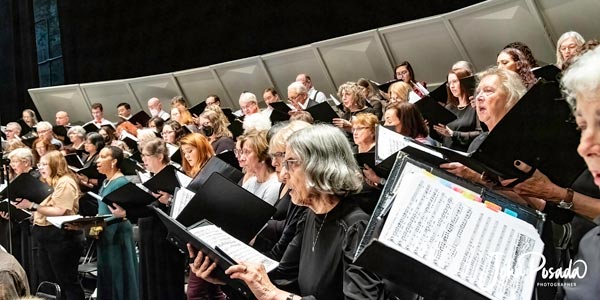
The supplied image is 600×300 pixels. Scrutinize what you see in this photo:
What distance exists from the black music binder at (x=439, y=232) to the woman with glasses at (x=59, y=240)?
12.9 feet

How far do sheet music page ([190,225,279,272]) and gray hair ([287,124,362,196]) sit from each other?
34 centimetres

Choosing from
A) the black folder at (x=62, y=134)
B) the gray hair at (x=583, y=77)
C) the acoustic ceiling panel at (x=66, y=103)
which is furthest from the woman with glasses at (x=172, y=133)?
the gray hair at (x=583, y=77)

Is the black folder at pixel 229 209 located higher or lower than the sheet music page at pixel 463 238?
higher

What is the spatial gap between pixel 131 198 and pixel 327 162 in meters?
2.48

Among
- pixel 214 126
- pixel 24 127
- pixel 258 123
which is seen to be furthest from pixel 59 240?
pixel 24 127

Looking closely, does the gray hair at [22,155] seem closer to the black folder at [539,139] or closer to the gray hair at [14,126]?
the gray hair at [14,126]

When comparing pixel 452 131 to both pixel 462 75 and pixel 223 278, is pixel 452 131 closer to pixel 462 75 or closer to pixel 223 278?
pixel 462 75

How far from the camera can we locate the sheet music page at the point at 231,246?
7.99 ft

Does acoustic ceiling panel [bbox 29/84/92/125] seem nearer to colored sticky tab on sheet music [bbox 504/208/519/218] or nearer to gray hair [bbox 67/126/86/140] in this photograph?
gray hair [bbox 67/126/86/140]

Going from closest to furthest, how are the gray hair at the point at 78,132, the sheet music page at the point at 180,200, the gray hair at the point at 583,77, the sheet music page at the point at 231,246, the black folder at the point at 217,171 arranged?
the gray hair at the point at 583,77 → the sheet music page at the point at 231,246 → the sheet music page at the point at 180,200 → the black folder at the point at 217,171 → the gray hair at the point at 78,132

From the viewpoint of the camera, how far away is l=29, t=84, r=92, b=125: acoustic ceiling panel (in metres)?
10.5

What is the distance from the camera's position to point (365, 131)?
4.21 m

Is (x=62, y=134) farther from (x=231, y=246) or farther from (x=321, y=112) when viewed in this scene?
(x=231, y=246)

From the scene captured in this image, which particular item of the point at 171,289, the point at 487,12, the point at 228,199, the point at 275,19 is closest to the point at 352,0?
the point at 275,19
